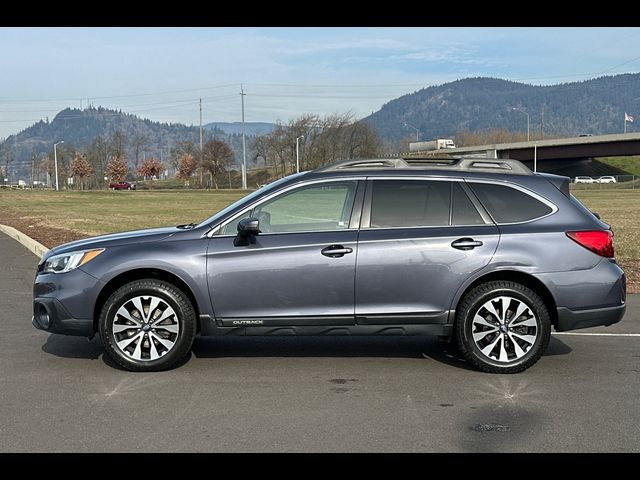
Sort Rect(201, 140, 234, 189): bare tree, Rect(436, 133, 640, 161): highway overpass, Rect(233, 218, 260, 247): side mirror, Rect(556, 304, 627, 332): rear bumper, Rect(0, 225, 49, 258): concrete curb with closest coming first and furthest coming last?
Rect(233, 218, 260, 247): side mirror < Rect(556, 304, 627, 332): rear bumper < Rect(0, 225, 49, 258): concrete curb < Rect(436, 133, 640, 161): highway overpass < Rect(201, 140, 234, 189): bare tree

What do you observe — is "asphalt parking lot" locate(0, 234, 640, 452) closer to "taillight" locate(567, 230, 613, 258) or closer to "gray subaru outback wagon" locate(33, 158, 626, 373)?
"gray subaru outback wagon" locate(33, 158, 626, 373)

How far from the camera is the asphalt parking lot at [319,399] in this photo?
15.0 feet

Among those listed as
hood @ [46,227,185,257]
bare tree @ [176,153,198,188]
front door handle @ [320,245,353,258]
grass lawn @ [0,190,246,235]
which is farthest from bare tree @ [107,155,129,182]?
front door handle @ [320,245,353,258]

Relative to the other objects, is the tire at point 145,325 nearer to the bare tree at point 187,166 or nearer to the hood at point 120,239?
the hood at point 120,239

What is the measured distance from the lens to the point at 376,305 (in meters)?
6.12

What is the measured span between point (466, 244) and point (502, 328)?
788mm

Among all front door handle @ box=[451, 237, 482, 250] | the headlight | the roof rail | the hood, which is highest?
the roof rail

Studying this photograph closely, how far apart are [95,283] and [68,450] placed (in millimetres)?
2028

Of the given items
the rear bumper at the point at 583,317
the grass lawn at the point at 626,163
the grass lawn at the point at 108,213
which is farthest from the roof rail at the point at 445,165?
the grass lawn at the point at 626,163

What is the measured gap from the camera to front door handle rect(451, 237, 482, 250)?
242 inches
